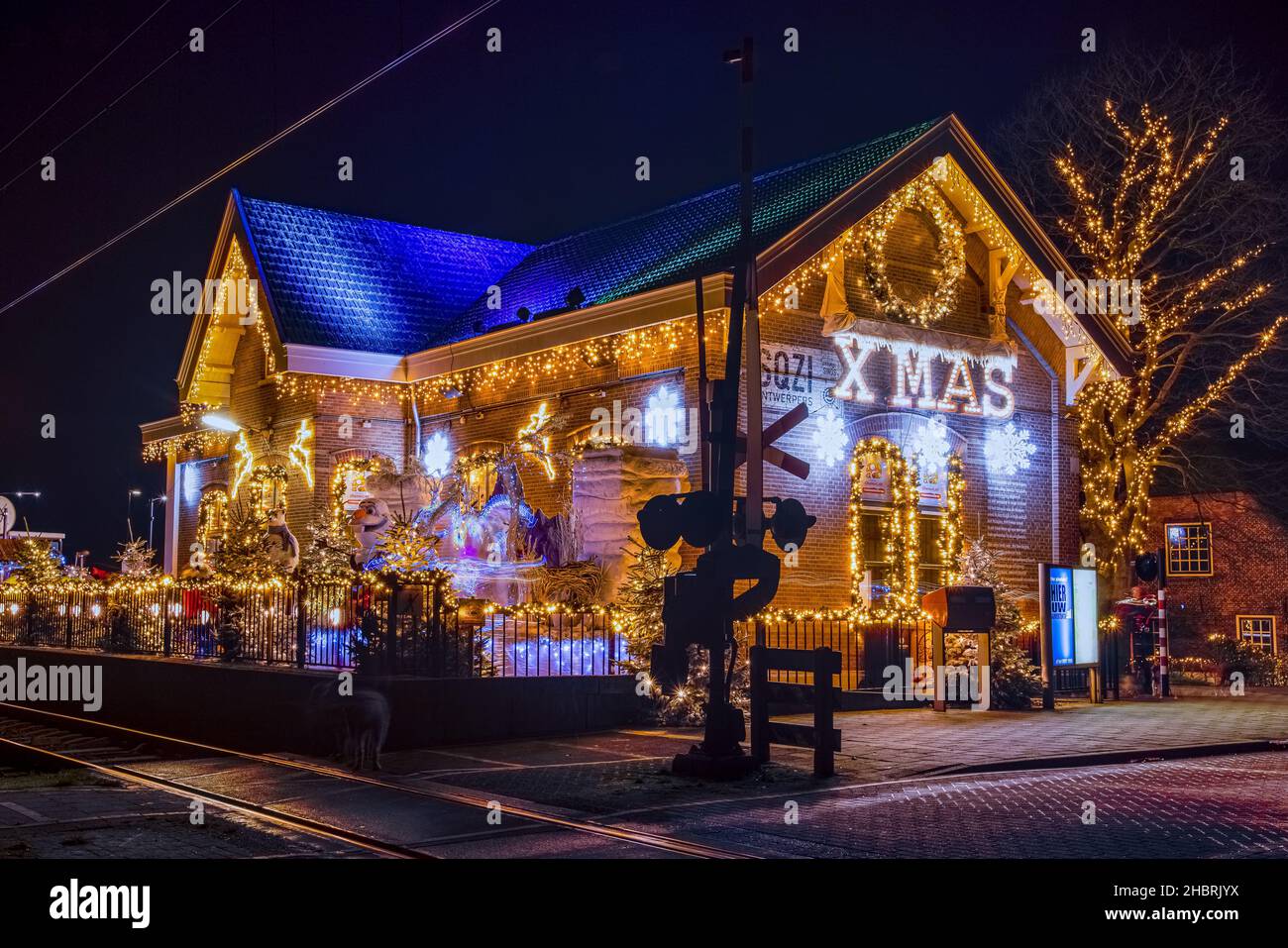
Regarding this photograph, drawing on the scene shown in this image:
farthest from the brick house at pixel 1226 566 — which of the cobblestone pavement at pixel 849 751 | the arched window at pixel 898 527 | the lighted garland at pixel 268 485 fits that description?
the lighted garland at pixel 268 485

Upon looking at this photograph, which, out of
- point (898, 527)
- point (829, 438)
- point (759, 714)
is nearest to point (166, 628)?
point (829, 438)

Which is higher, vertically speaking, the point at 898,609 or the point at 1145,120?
the point at 1145,120

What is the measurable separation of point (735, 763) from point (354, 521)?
1188 cm

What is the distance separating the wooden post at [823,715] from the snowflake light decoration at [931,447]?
11.1 meters

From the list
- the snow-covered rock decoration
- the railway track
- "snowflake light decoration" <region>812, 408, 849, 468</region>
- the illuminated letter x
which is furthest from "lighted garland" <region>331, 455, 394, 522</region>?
the illuminated letter x

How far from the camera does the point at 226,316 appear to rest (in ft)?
98.4

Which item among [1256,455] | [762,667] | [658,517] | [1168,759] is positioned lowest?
[1168,759]

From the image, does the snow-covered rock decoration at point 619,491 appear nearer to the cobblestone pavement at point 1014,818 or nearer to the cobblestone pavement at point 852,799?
the cobblestone pavement at point 852,799

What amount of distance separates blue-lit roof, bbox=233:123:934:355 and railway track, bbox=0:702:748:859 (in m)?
10.0

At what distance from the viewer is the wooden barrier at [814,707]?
494 inches

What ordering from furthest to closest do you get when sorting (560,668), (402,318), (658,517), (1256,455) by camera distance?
(1256,455) < (402,318) < (560,668) < (658,517)

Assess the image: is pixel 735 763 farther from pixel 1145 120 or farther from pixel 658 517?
pixel 1145 120

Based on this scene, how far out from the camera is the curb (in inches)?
516
